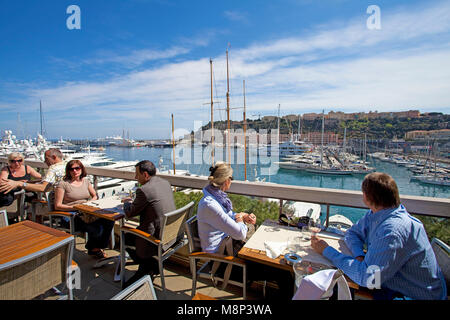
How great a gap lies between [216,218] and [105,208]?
1758 millimetres

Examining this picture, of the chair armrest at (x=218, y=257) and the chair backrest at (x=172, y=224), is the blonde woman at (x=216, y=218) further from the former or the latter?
the chair backrest at (x=172, y=224)

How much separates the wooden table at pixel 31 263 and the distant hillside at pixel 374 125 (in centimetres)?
1902

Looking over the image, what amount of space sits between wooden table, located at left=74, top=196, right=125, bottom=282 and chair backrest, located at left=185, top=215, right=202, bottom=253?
41.1 inches

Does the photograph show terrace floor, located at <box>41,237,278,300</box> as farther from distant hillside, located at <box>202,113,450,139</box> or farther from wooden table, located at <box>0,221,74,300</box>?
distant hillside, located at <box>202,113,450,139</box>

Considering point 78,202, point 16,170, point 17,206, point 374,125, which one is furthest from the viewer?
point 374,125

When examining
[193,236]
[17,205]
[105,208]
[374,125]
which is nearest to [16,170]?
[17,205]

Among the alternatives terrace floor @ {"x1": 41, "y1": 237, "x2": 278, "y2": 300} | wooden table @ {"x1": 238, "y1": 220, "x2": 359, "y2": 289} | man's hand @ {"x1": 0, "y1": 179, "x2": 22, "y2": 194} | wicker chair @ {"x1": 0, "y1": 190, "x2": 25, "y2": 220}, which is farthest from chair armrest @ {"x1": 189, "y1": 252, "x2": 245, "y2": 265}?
man's hand @ {"x1": 0, "y1": 179, "x2": 22, "y2": 194}

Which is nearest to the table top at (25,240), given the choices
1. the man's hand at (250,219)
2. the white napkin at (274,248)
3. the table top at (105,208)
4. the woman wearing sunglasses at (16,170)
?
the table top at (105,208)

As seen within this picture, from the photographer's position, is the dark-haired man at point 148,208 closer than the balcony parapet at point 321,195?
No

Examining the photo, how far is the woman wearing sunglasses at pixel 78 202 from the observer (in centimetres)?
289

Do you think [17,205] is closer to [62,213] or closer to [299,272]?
[62,213]

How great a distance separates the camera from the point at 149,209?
228cm

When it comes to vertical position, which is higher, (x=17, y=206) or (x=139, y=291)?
(x=139, y=291)
